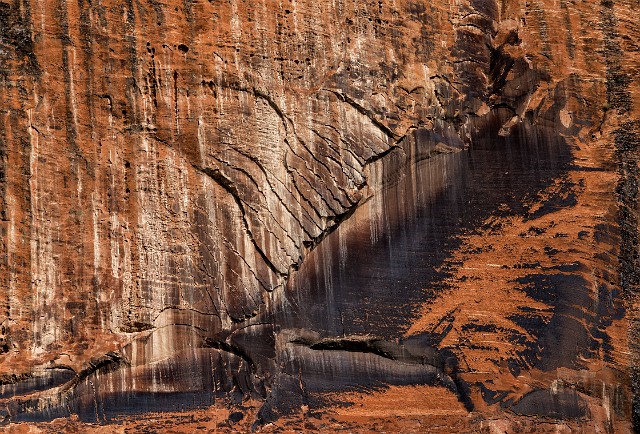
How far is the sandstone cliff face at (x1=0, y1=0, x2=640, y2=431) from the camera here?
462cm

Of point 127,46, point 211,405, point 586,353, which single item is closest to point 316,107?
point 127,46

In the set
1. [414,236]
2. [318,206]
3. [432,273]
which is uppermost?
[318,206]

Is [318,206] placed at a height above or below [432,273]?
above

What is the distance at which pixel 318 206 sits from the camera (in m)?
4.90

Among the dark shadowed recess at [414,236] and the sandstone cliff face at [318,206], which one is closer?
the sandstone cliff face at [318,206]

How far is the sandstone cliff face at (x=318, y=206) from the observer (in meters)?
4.62

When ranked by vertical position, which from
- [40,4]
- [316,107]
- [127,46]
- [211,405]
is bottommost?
[211,405]

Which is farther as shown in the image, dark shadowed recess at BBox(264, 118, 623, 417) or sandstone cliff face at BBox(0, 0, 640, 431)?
dark shadowed recess at BBox(264, 118, 623, 417)

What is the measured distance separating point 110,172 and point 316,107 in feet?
5.48

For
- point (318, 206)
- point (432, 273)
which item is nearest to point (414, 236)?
point (432, 273)

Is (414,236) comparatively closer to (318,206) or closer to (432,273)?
(432,273)

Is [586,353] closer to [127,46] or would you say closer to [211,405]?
[211,405]

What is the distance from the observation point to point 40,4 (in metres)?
4.56

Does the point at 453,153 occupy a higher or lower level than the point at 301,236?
higher
